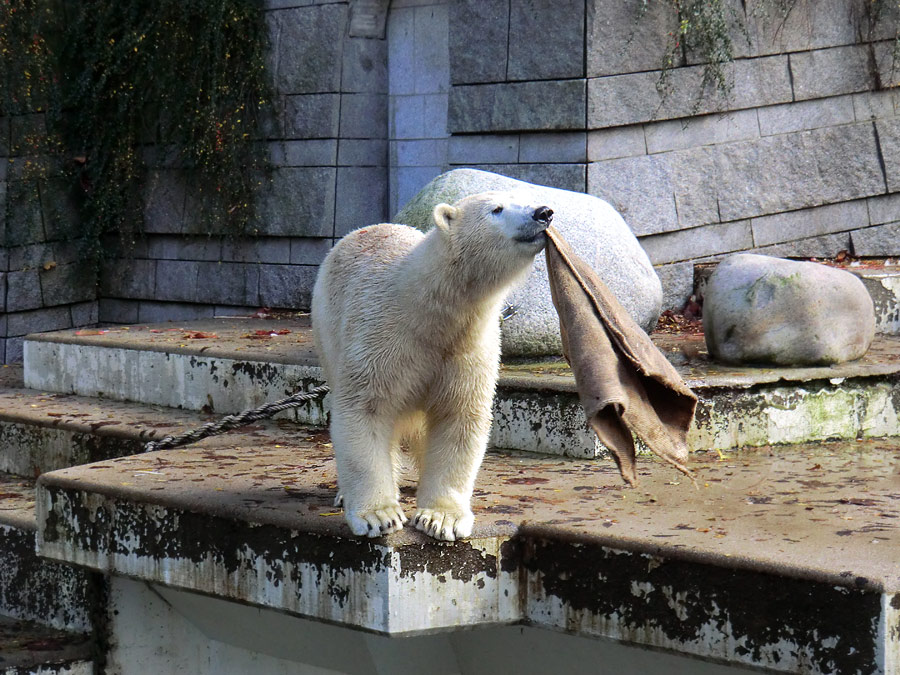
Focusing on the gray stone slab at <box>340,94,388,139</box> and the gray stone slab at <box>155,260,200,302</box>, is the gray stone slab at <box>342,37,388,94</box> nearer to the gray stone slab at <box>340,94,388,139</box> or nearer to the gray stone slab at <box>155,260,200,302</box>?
the gray stone slab at <box>340,94,388,139</box>

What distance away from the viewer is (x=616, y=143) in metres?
6.10

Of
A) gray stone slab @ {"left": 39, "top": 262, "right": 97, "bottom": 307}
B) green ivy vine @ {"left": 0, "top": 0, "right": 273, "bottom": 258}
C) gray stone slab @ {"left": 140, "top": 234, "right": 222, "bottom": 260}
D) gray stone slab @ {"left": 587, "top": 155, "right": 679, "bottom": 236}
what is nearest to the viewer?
gray stone slab @ {"left": 587, "top": 155, "right": 679, "bottom": 236}

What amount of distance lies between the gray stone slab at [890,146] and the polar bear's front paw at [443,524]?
5.26m

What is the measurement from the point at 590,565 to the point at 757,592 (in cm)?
45

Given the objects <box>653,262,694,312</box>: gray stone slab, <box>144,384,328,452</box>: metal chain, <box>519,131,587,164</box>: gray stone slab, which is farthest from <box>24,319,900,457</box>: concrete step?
<box>519,131,587,164</box>: gray stone slab

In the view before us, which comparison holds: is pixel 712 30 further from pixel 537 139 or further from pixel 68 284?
pixel 68 284

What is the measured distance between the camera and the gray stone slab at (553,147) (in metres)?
6.00

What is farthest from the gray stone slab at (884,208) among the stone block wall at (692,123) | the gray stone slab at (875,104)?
the gray stone slab at (875,104)

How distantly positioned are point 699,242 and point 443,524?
4135 mm

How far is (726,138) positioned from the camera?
6.53m

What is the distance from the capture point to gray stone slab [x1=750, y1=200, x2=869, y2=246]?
6785 millimetres

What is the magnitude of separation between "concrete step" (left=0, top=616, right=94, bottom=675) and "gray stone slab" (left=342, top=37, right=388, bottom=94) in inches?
158

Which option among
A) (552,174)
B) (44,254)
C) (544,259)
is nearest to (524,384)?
(544,259)

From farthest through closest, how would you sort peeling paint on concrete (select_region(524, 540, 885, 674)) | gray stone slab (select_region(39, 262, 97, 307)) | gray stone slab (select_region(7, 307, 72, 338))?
gray stone slab (select_region(39, 262, 97, 307)) → gray stone slab (select_region(7, 307, 72, 338)) → peeling paint on concrete (select_region(524, 540, 885, 674))
